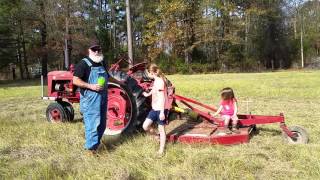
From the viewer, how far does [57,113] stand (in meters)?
11.2

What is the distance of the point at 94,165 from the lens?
22.4 feet

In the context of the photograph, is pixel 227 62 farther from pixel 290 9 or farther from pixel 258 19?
pixel 290 9

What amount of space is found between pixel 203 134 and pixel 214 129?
0.40m

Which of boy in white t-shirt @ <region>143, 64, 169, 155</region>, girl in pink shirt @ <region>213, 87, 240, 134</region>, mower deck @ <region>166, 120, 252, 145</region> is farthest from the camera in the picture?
girl in pink shirt @ <region>213, 87, 240, 134</region>

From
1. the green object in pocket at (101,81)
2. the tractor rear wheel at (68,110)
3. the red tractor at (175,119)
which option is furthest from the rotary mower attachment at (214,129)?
the tractor rear wheel at (68,110)

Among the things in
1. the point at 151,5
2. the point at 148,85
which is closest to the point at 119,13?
the point at 151,5

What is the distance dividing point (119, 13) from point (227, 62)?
1513 centimetres

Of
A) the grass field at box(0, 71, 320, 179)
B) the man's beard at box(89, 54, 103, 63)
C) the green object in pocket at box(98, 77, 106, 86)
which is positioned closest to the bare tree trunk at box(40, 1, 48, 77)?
the grass field at box(0, 71, 320, 179)

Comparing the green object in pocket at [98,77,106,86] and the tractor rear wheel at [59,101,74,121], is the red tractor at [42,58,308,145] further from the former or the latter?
the tractor rear wheel at [59,101,74,121]

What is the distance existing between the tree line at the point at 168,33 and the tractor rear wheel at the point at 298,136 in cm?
3926

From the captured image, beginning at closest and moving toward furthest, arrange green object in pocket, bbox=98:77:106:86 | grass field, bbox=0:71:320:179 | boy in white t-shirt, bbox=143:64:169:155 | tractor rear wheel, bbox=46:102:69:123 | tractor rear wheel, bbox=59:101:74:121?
grass field, bbox=0:71:320:179
green object in pocket, bbox=98:77:106:86
boy in white t-shirt, bbox=143:64:169:155
tractor rear wheel, bbox=46:102:69:123
tractor rear wheel, bbox=59:101:74:121

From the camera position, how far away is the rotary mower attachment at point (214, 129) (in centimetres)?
798

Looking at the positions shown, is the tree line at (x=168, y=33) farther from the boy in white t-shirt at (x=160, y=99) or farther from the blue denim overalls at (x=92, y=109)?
the boy in white t-shirt at (x=160, y=99)

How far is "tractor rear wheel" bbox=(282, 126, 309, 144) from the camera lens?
8.04m
